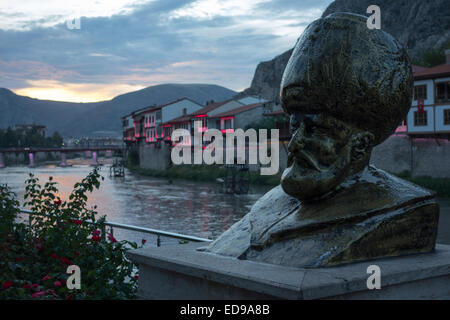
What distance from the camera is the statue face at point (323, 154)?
380 centimetres

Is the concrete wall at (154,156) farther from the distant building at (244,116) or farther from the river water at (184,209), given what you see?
the river water at (184,209)

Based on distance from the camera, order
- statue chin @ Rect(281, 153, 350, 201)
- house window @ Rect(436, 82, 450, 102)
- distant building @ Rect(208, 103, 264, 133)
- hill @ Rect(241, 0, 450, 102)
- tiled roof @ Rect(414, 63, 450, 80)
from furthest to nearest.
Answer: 1. hill @ Rect(241, 0, 450, 102)
2. distant building @ Rect(208, 103, 264, 133)
3. house window @ Rect(436, 82, 450, 102)
4. tiled roof @ Rect(414, 63, 450, 80)
5. statue chin @ Rect(281, 153, 350, 201)

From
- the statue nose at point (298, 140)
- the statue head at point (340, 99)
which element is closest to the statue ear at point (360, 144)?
the statue head at point (340, 99)

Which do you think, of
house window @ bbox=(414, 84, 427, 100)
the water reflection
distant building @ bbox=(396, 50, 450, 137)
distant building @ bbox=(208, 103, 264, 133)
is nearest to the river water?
the water reflection

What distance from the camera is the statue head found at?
3791 millimetres

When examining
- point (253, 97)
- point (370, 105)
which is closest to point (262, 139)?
point (253, 97)

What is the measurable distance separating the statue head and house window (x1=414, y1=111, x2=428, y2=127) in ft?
90.5

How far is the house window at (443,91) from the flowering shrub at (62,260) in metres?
25.7

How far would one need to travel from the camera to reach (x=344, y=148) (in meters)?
3.84

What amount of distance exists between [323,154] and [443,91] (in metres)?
27.4

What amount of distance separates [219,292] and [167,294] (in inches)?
24.2

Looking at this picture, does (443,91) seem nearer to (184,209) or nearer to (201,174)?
(184,209)

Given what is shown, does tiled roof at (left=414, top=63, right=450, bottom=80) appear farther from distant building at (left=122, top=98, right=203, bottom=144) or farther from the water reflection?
distant building at (left=122, top=98, right=203, bottom=144)
